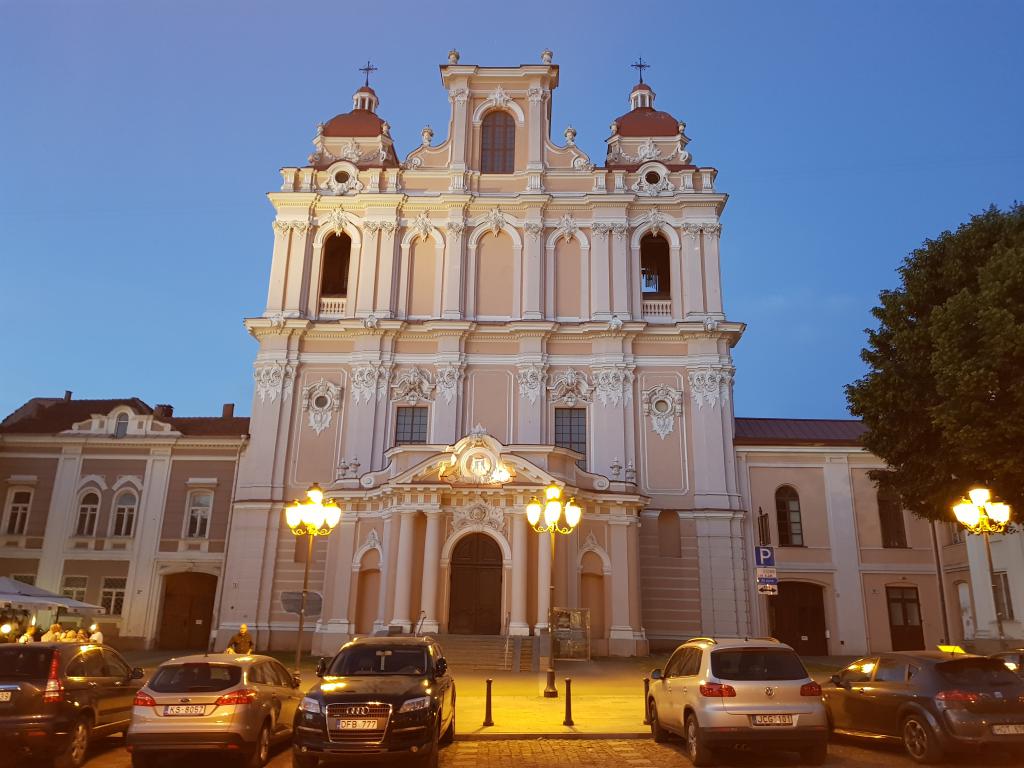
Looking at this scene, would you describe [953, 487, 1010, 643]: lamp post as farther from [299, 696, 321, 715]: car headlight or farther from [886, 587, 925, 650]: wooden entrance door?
[886, 587, 925, 650]: wooden entrance door

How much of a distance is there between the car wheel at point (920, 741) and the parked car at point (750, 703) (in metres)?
1.33

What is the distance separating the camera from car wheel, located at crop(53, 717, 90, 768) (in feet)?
36.9

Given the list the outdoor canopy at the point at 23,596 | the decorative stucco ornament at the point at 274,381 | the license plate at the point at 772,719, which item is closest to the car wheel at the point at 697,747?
the license plate at the point at 772,719

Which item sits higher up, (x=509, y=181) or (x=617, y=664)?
(x=509, y=181)

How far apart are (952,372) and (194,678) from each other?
1583cm

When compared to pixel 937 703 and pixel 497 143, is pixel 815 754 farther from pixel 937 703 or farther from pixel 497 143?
pixel 497 143

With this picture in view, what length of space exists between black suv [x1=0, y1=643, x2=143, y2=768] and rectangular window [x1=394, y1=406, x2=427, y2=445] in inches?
851

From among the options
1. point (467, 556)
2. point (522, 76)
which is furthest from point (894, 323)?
point (522, 76)

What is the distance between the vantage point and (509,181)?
37906 millimetres

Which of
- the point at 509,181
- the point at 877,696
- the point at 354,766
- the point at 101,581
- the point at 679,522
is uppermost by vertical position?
the point at 509,181

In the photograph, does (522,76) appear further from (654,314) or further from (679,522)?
(679,522)

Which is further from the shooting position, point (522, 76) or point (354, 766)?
point (522, 76)

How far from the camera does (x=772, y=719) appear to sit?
11.0 metres

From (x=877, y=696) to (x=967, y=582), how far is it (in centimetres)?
2292
